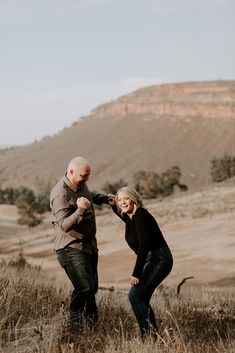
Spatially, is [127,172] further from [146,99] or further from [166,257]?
[166,257]

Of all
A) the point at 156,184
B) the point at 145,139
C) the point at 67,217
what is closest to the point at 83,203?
the point at 67,217

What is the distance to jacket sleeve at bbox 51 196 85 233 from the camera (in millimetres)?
6176

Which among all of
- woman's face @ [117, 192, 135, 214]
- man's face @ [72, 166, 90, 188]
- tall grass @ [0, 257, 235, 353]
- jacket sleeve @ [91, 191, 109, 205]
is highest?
man's face @ [72, 166, 90, 188]

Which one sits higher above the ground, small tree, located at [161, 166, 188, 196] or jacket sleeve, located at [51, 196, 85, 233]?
jacket sleeve, located at [51, 196, 85, 233]

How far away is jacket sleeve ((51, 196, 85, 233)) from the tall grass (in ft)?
2.41

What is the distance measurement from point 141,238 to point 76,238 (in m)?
0.68

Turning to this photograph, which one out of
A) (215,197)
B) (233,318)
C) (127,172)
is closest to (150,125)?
(127,172)

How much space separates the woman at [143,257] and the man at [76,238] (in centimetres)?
42

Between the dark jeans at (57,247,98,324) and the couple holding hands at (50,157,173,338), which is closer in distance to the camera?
the couple holding hands at (50,157,173,338)

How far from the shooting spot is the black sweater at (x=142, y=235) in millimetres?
6016

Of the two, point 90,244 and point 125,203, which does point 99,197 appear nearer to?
point 90,244

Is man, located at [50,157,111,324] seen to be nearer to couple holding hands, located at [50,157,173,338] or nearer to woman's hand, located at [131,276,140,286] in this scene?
couple holding hands, located at [50,157,173,338]

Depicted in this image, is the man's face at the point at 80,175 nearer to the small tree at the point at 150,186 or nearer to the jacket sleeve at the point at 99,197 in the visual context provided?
the jacket sleeve at the point at 99,197

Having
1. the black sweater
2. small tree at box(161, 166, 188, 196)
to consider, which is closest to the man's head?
the black sweater
